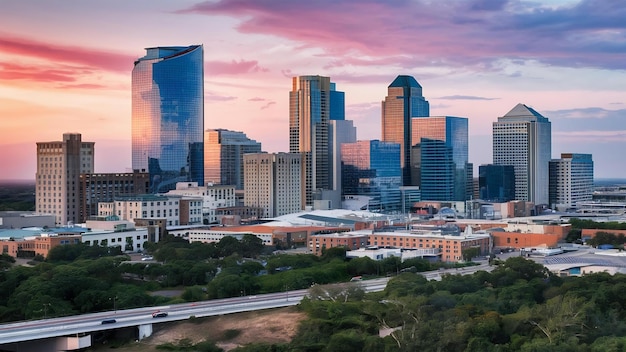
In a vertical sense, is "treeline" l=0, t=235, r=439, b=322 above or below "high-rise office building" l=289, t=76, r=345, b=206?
below

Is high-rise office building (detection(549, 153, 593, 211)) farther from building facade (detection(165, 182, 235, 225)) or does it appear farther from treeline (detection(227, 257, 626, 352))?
treeline (detection(227, 257, 626, 352))

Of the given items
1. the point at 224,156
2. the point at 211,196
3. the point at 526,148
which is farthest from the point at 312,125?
the point at 526,148

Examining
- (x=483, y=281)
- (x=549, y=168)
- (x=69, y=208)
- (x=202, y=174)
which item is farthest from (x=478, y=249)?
(x=202, y=174)

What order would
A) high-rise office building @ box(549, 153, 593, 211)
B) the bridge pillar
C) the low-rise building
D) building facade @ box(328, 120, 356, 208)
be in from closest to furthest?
the bridge pillar, the low-rise building, building facade @ box(328, 120, 356, 208), high-rise office building @ box(549, 153, 593, 211)

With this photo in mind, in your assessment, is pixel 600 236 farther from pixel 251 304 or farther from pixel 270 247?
pixel 251 304

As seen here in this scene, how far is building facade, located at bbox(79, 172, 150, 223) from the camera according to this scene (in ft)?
300

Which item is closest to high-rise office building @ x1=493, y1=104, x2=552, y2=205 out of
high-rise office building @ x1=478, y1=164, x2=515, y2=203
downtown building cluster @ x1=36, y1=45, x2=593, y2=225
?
downtown building cluster @ x1=36, y1=45, x2=593, y2=225

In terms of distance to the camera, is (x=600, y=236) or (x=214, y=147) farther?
(x=214, y=147)

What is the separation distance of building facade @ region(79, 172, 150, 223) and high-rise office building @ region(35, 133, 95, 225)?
57 cm

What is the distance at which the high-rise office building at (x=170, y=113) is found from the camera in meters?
136

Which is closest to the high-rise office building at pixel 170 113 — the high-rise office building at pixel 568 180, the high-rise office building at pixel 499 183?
the high-rise office building at pixel 499 183

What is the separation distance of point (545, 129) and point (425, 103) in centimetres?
1660

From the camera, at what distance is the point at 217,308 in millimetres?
42875

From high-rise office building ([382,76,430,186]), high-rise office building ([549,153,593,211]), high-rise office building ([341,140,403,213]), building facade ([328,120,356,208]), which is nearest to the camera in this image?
high-rise office building ([341,140,403,213])
